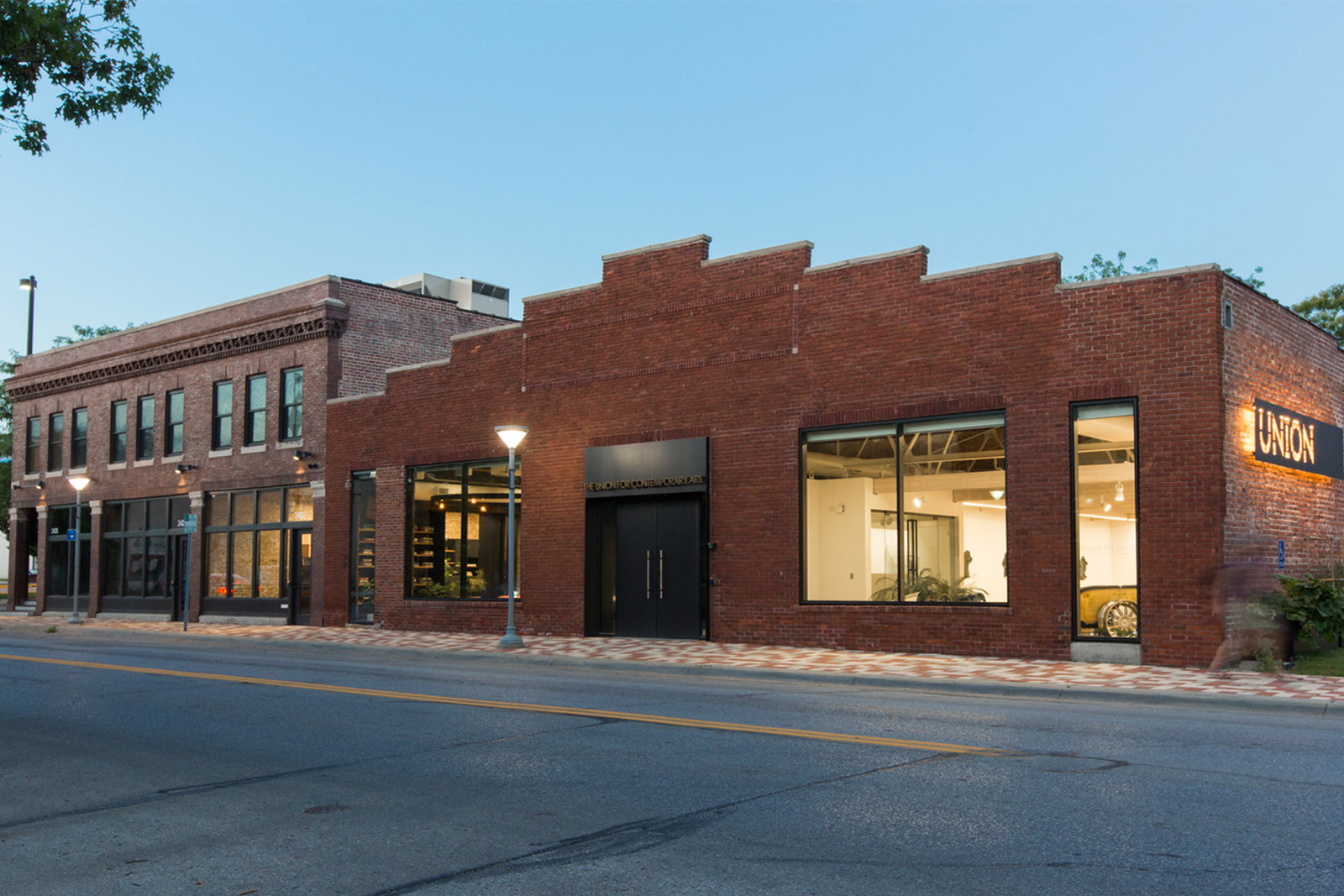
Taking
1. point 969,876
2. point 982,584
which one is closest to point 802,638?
point 982,584

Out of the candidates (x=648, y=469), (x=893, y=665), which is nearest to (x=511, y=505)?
(x=648, y=469)

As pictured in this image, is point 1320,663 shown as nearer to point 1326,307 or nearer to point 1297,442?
point 1297,442

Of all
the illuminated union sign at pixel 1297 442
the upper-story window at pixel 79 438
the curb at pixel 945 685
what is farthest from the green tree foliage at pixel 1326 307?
the upper-story window at pixel 79 438

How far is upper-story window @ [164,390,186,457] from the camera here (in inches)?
1288

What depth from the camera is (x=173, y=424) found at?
108ft

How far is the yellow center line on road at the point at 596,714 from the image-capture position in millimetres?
9078

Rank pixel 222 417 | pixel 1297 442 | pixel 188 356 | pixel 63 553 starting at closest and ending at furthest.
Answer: pixel 1297 442, pixel 222 417, pixel 188 356, pixel 63 553

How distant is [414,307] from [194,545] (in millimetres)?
8933

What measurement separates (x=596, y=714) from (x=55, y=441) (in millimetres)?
32811

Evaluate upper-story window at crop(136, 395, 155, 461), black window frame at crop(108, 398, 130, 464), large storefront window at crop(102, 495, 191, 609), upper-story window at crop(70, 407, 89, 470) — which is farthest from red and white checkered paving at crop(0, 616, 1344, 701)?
upper-story window at crop(70, 407, 89, 470)

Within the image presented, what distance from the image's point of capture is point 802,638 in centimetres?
1952


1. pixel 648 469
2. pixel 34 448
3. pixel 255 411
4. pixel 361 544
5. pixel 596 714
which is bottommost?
pixel 596 714

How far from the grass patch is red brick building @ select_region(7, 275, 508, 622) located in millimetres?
20483

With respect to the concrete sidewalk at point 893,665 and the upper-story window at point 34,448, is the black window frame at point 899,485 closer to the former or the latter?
the concrete sidewalk at point 893,665
